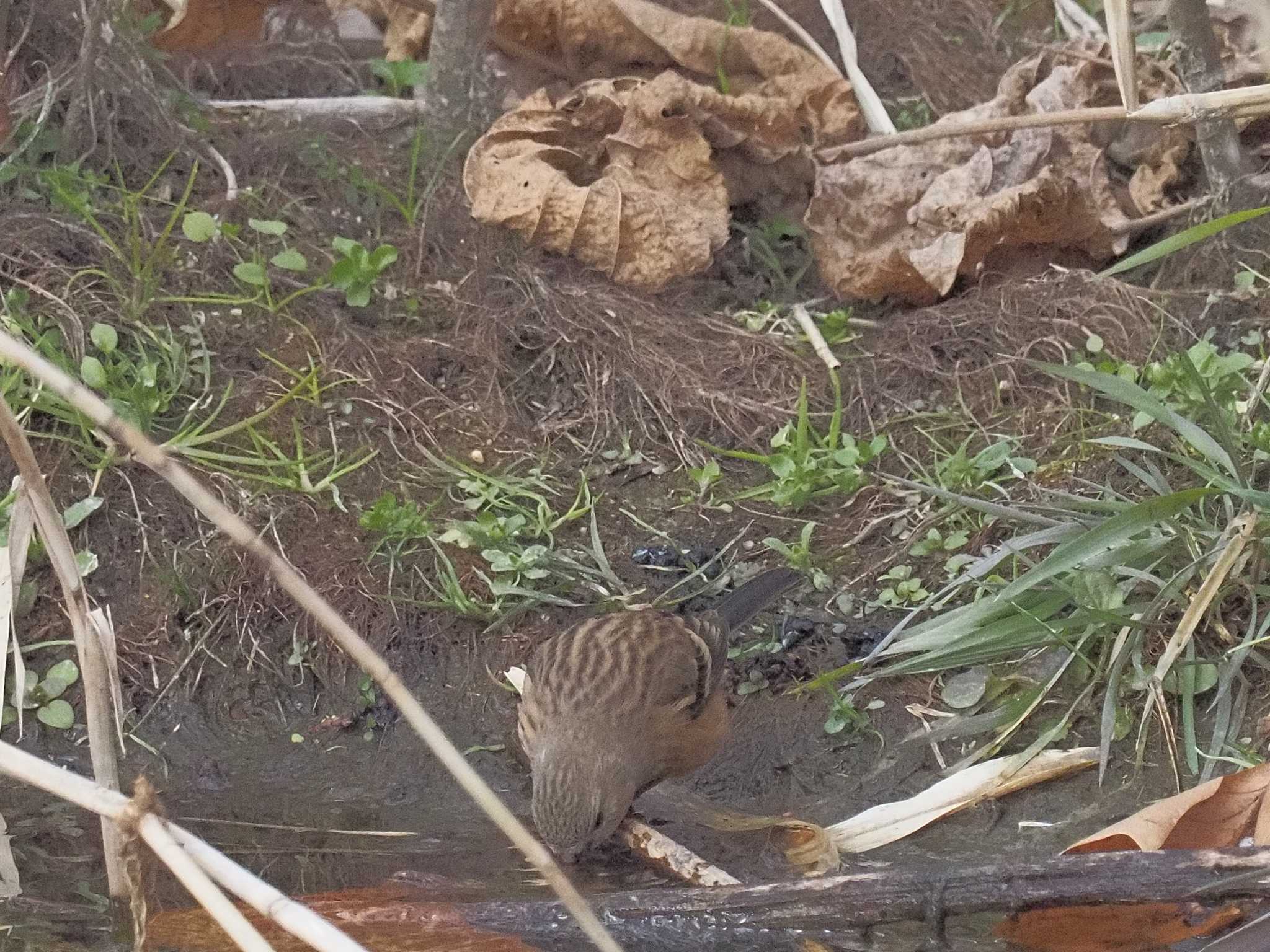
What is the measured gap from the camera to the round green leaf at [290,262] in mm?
5293

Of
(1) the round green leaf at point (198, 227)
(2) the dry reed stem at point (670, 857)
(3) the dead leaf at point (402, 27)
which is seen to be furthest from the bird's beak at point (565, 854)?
(3) the dead leaf at point (402, 27)

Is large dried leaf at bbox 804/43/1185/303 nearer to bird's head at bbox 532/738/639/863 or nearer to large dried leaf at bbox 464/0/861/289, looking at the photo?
large dried leaf at bbox 464/0/861/289

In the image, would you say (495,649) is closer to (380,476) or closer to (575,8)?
(380,476)

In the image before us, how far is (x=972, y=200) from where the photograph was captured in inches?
211

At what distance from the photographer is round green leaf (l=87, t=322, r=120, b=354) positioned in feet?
16.1

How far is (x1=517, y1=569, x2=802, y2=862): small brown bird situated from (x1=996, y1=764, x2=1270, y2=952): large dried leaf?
3.74 feet

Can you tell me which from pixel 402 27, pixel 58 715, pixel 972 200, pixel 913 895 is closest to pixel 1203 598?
pixel 913 895

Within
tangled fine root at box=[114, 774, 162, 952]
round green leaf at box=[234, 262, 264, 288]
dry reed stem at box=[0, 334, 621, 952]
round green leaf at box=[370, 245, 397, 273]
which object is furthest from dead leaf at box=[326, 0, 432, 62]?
dry reed stem at box=[0, 334, 621, 952]

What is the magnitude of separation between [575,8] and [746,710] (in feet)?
9.83

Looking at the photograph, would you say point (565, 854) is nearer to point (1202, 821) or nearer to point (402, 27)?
point (1202, 821)

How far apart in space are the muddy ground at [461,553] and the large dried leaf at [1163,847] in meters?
0.41

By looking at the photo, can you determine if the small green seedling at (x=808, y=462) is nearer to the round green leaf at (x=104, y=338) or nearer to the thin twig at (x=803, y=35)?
the thin twig at (x=803, y=35)

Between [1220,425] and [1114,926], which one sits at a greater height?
[1220,425]

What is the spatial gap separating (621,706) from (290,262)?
87.8 inches
